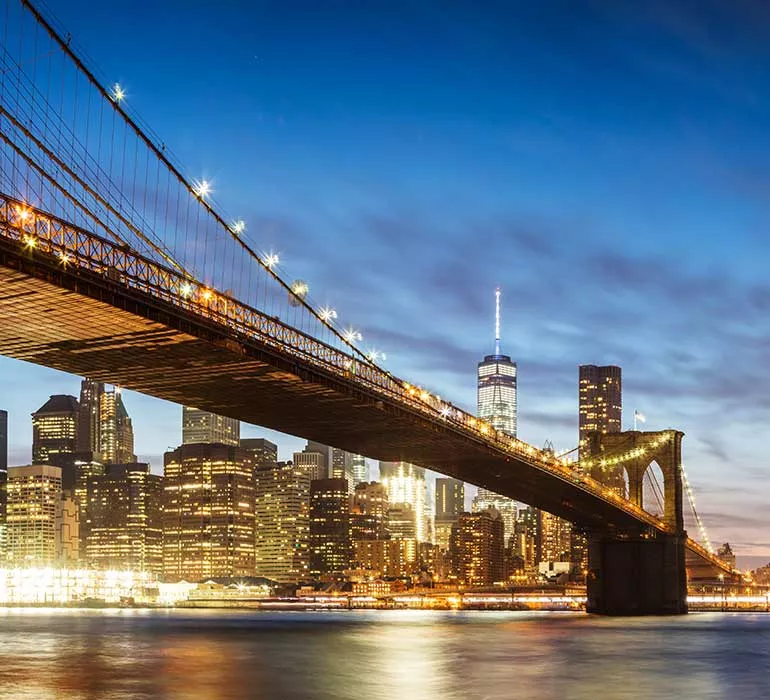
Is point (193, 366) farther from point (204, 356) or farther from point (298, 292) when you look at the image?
point (298, 292)

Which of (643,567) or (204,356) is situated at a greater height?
(204,356)

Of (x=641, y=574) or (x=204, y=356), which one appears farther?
(x=641, y=574)

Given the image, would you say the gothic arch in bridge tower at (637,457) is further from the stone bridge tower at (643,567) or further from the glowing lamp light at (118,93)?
the glowing lamp light at (118,93)

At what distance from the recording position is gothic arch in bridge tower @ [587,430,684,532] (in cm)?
10600

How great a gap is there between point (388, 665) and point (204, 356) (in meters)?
14.6

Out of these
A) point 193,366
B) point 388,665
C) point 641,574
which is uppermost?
point 193,366

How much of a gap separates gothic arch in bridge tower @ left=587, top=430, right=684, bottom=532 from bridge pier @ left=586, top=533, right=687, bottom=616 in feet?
17.5

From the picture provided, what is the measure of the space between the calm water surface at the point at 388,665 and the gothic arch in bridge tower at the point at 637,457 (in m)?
29.1

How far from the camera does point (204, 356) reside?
52.4 m

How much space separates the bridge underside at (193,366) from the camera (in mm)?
43125

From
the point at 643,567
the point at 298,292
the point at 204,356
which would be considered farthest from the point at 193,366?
the point at 643,567

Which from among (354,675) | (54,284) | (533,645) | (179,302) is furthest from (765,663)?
(54,284)

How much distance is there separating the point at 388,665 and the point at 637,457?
214 feet

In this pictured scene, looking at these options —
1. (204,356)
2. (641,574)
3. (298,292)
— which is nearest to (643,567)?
(641,574)
